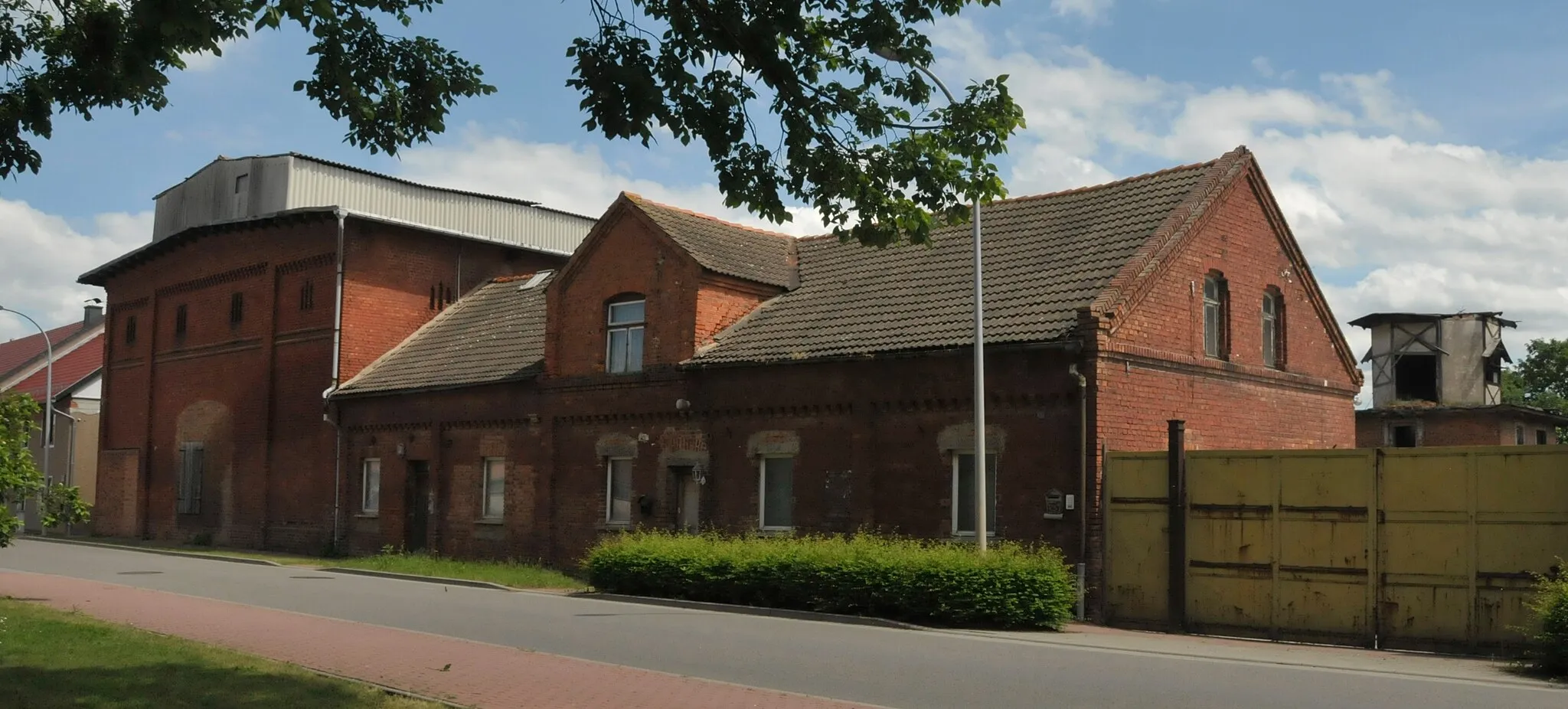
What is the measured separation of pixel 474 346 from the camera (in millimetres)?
31594

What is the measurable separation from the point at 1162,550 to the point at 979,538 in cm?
240

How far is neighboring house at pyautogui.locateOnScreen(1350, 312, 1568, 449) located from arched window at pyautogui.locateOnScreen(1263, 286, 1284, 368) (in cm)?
2030

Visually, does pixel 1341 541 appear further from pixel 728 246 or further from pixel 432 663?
pixel 728 246

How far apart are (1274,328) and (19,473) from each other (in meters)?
20.1

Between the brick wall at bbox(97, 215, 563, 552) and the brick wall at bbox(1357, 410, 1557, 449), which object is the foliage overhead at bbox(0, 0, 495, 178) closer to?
the brick wall at bbox(97, 215, 563, 552)

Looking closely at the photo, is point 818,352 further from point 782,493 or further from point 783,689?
point 783,689

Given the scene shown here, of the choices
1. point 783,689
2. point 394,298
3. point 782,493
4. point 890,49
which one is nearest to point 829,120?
point 890,49

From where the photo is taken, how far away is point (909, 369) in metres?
21.4

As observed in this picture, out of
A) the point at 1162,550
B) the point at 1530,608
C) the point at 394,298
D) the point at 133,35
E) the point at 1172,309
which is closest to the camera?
the point at 133,35

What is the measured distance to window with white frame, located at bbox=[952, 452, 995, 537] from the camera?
2042 centimetres

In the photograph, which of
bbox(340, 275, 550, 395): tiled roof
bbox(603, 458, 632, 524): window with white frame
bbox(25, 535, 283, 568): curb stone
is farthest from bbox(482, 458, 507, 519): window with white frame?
bbox(25, 535, 283, 568): curb stone

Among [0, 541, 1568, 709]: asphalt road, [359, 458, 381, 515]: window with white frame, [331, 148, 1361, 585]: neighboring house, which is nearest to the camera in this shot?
[0, 541, 1568, 709]: asphalt road

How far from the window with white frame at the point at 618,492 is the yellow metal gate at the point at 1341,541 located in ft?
34.8

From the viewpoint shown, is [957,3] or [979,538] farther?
[979,538]
